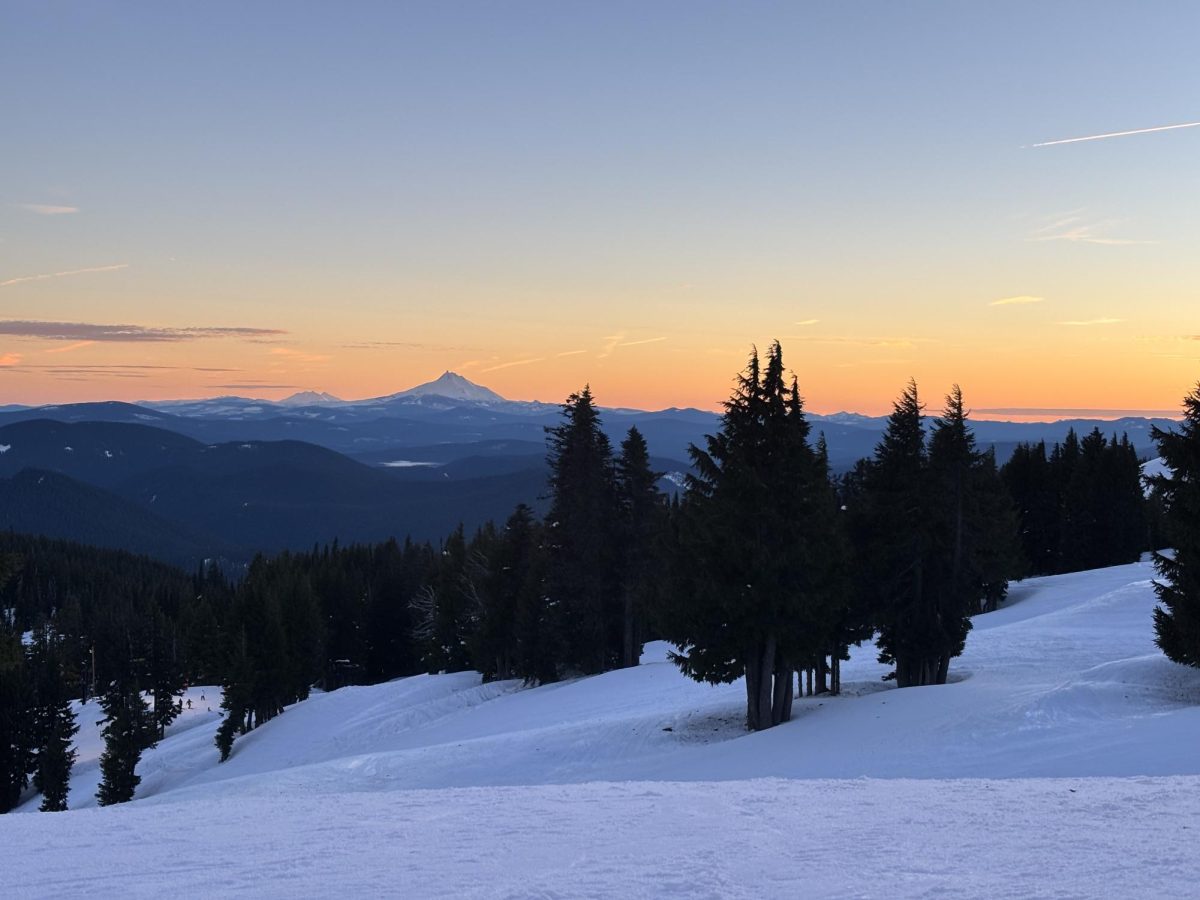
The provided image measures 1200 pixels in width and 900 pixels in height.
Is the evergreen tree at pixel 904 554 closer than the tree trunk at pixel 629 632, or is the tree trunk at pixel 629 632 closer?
the evergreen tree at pixel 904 554

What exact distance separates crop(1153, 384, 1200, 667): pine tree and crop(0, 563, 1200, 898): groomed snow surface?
131cm

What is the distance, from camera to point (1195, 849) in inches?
383

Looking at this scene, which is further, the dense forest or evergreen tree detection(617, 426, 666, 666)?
evergreen tree detection(617, 426, 666, 666)

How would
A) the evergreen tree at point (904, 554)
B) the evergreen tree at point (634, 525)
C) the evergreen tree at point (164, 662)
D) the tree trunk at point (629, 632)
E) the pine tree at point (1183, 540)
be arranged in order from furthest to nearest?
the evergreen tree at point (164, 662)
the tree trunk at point (629, 632)
the evergreen tree at point (634, 525)
the evergreen tree at point (904, 554)
the pine tree at point (1183, 540)

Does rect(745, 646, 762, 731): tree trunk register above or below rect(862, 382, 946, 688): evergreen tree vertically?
below

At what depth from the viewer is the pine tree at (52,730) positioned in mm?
50406

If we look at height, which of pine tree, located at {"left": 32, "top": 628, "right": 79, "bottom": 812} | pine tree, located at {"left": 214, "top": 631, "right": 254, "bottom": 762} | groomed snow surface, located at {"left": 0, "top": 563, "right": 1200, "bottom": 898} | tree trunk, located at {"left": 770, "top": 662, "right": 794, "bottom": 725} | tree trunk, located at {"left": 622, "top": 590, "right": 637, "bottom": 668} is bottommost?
pine tree, located at {"left": 32, "top": 628, "right": 79, "bottom": 812}

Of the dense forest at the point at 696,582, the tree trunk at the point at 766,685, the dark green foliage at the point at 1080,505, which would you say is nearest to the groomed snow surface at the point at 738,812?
the tree trunk at the point at 766,685

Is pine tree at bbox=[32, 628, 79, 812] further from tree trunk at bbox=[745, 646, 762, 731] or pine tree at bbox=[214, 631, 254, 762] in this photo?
tree trunk at bbox=[745, 646, 762, 731]

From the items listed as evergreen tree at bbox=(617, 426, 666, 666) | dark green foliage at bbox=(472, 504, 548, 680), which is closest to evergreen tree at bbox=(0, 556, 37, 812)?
dark green foliage at bbox=(472, 504, 548, 680)

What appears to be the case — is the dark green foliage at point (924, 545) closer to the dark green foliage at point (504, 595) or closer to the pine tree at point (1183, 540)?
the pine tree at point (1183, 540)

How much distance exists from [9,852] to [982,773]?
16890 mm

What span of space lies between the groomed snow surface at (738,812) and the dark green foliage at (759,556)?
7.01ft

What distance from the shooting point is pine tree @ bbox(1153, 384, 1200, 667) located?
914 inches
